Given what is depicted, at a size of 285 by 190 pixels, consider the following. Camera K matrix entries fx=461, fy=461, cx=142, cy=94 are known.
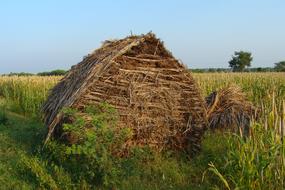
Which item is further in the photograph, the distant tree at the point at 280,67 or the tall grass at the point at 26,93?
the distant tree at the point at 280,67

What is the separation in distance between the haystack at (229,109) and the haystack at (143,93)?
67.4 inches

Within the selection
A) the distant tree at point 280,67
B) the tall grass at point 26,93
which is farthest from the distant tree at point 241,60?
the tall grass at point 26,93

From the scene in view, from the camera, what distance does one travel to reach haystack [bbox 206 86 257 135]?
34.0ft

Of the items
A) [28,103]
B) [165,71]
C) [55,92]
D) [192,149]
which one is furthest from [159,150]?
[28,103]

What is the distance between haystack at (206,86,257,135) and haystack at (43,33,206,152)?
1.71m

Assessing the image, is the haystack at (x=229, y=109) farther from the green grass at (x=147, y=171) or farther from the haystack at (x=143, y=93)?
the haystack at (x=143, y=93)

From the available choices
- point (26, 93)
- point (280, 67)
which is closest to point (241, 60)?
point (280, 67)

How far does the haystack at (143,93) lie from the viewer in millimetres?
7965

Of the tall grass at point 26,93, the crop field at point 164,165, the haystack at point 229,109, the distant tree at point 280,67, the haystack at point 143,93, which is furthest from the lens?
the distant tree at point 280,67

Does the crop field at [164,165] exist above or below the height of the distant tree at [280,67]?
below

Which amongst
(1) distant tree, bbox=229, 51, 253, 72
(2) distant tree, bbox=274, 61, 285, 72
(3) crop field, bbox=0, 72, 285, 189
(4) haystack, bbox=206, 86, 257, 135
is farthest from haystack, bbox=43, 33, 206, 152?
(1) distant tree, bbox=229, 51, 253, 72

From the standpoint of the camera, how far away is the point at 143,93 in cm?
827

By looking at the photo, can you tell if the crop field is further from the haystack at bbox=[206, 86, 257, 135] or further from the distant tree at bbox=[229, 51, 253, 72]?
the distant tree at bbox=[229, 51, 253, 72]

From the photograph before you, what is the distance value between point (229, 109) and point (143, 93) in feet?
10.8
